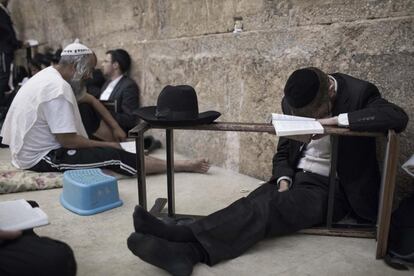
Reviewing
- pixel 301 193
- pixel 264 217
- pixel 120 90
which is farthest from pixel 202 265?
pixel 120 90

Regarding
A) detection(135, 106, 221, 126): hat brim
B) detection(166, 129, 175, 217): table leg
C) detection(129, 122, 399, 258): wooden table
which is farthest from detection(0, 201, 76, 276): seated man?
detection(166, 129, 175, 217): table leg

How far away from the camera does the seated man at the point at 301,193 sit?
82.5 inches

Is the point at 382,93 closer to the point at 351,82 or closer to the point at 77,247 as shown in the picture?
the point at 351,82

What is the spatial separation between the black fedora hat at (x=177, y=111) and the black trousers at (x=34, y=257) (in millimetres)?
965

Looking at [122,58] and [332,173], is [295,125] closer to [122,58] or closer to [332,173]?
[332,173]

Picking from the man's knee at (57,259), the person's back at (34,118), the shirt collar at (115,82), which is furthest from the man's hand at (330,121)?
the shirt collar at (115,82)

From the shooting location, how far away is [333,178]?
2355mm

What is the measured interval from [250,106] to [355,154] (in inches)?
53.5

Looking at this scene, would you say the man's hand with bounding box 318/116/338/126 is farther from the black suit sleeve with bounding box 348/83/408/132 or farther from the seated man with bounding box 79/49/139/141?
the seated man with bounding box 79/49/139/141

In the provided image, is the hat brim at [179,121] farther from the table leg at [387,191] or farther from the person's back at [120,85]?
the person's back at [120,85]

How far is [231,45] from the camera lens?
3756mm

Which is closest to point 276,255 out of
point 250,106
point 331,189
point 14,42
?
point 331,189

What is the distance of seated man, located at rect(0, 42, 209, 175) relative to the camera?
3.19 metres

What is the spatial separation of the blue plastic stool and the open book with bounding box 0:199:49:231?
0.82 metres
